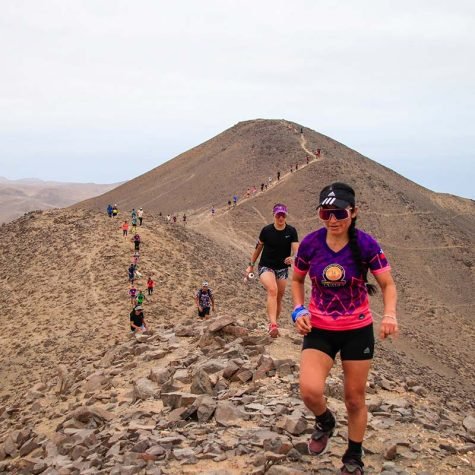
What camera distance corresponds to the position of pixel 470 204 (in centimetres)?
6106

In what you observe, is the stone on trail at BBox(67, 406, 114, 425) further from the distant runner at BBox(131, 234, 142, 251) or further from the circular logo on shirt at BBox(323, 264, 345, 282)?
the distant runner at BBox(131, 234, 142, 251)

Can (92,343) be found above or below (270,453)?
below

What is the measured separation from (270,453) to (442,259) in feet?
133

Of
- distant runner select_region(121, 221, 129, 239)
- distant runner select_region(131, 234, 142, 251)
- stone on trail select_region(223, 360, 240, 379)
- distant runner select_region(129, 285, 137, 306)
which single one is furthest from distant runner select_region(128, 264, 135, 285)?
stone on trail select_region(223, 360, 240, 379)

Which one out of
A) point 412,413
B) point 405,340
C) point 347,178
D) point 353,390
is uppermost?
point 347,178

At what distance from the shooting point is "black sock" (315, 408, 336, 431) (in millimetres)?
4954

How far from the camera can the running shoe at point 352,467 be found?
4.70 metres

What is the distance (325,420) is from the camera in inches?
197

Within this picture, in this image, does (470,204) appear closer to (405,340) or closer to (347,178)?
(347,178)

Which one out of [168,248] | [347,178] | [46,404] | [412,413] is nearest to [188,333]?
[46,404]

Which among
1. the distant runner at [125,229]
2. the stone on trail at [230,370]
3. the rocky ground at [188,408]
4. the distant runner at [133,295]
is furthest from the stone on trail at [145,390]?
the distant runner at [125,229]

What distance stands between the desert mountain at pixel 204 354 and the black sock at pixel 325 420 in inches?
15.5

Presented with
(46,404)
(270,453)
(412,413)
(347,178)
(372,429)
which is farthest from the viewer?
(347,178)

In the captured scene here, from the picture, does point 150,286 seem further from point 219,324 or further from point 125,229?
point 219,324
